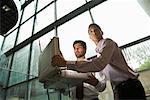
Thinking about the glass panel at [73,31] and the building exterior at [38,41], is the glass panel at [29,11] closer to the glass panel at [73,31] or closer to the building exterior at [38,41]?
the building exterior at [38,41]

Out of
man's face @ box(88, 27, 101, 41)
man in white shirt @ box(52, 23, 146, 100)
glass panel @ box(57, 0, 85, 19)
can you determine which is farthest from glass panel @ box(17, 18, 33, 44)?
man in white shirt @ box(52, 23, 146, 100)

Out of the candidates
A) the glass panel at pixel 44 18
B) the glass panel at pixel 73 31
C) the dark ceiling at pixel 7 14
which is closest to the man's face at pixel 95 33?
the dark ceiling at pixel 7 14

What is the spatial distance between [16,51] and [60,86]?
341 centimetres

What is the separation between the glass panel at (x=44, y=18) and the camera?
440 centimetres

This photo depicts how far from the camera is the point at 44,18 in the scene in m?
4.58

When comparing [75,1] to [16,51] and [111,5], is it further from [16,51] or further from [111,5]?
[16,51]

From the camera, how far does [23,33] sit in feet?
16.2

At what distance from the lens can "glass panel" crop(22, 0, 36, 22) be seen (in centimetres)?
501

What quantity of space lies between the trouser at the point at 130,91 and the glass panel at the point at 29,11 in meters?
3.81

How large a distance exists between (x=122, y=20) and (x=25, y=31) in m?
2.67

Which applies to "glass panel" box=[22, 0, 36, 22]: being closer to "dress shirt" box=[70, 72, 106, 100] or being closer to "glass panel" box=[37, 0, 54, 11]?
"glass panel" box=[37, 0, 54, 11]

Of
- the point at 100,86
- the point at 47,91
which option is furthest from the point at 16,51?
the point at 100,86

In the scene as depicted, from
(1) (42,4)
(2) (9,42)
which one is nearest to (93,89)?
(1) (42,4)

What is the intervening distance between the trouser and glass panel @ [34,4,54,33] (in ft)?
9.81
